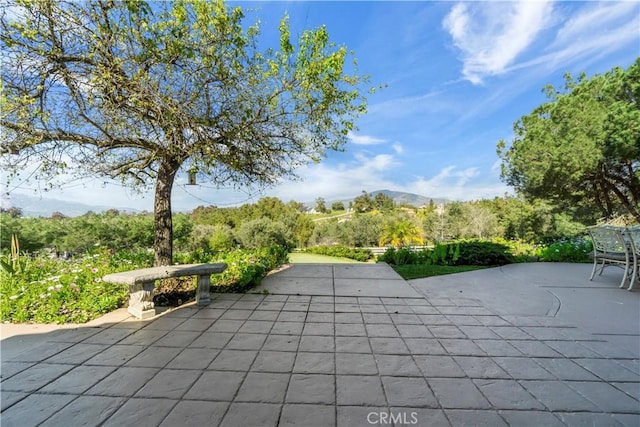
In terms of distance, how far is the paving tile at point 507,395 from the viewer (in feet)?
5.69

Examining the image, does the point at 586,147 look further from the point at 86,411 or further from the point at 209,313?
the point at 86,411

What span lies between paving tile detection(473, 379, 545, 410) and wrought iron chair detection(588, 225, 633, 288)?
380 cm

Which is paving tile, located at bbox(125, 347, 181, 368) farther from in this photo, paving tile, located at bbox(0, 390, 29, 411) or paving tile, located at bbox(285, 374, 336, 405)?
paving tile, located at bbox(285, 374, 336, 405)

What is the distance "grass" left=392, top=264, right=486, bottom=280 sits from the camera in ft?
18.1

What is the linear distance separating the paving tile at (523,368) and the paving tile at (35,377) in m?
3.22

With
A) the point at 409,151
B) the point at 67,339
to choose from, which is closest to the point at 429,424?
the point at 67,339

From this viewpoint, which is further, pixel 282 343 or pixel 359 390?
pixel 282 343

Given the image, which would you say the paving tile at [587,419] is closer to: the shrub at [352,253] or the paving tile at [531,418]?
the paving tile at [531,418]

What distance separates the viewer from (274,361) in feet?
7.46

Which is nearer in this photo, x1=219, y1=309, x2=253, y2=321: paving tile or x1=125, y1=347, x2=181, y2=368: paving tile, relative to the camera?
x1=125, y1=347, x2=181, y2=368: paving tile

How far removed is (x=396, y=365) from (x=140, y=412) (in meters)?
1.68

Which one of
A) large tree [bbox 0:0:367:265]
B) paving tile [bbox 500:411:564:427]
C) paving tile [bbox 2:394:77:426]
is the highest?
large tree [bbox 0:0:367:265]

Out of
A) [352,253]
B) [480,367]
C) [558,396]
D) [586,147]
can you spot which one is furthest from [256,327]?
[586,147]

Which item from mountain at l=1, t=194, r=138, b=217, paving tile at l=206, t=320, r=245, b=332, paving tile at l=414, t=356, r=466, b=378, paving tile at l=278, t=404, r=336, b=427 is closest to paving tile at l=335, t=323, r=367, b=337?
paving tile at l=414, t=356, r=466, b=378
